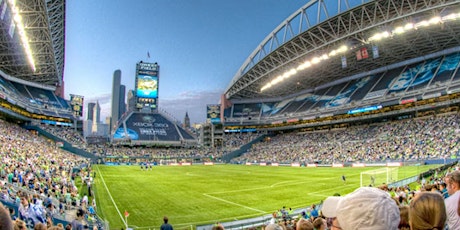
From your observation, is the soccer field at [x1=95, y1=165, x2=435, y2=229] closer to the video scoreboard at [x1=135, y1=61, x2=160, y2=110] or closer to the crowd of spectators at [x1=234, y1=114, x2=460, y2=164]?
the crowd of spectators at [x1=234, y1=114, x2=460, y2=164]

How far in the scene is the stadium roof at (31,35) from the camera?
1318 inches

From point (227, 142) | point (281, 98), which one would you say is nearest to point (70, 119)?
point (227, 142)

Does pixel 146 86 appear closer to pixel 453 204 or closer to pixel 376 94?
pixel 376 94

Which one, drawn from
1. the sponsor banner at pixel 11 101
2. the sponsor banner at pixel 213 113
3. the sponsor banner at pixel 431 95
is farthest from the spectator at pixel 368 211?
the sponsor banner at pixel 213 113

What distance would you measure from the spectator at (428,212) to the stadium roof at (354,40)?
4281 cm

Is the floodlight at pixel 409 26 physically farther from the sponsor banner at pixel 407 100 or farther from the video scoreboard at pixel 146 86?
the video scoreboard at pixel 146 86

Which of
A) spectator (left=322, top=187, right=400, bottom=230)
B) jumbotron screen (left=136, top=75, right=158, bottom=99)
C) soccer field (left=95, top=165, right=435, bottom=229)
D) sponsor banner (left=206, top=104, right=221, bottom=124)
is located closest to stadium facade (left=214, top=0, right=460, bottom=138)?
sponsor banner (left=206, top=104, right=221, bottom=124)

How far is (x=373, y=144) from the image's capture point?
53.8 meters

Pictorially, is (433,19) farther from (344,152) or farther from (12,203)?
(12,203)

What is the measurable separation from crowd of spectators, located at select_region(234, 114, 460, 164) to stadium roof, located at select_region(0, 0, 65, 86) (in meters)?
48.3

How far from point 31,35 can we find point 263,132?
66.0 metres

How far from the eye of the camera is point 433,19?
38.3 meters

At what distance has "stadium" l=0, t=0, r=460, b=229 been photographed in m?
20.7

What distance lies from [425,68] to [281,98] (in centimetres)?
4122
